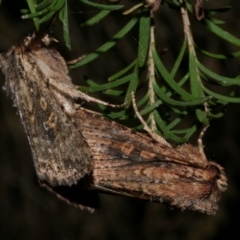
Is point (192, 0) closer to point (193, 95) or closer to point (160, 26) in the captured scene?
point (193, 95)

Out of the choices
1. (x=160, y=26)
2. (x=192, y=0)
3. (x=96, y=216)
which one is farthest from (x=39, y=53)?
(x=96, y=216)

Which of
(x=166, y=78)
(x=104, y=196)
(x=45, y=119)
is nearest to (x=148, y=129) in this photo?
(x=166, y=78)

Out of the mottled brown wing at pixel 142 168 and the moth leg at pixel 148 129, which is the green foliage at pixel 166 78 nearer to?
the moth leg at pixel 148 129

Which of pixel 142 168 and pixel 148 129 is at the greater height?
→ pixel 148 129

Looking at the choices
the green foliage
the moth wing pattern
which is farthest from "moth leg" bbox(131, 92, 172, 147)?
the moth wing pattern

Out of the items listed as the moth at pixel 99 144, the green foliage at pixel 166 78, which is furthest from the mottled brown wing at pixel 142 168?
the green foliage at pixel 166 78

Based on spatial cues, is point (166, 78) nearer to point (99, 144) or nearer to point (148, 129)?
point (148, 129)

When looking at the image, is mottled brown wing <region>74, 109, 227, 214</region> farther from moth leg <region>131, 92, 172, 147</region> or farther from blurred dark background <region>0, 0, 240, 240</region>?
blurred dark background <region>0, 0, 240, 240</region>
